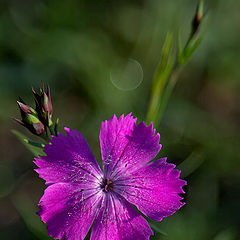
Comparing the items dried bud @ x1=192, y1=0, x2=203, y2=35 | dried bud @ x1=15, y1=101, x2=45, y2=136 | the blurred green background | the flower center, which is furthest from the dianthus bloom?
the blurred green background

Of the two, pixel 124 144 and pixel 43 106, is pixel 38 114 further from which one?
pixel 124 144

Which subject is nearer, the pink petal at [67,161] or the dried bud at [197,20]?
the pink petal at [67,161]

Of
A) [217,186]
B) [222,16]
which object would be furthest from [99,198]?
[222,16]

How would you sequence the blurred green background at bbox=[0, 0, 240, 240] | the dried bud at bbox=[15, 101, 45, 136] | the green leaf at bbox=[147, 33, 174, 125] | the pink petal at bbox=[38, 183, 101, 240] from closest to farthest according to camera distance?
the pink petal at bbox=[38, 183, 101, 240]
the dried bud at bbox=[15, 101, 45, 136]
the green leaf at bbox=[147, 33, 174, 125]
the blurred green background at bbox=[0, 0, 240, 240]

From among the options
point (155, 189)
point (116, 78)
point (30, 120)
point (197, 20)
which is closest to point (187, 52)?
point (197, 20)

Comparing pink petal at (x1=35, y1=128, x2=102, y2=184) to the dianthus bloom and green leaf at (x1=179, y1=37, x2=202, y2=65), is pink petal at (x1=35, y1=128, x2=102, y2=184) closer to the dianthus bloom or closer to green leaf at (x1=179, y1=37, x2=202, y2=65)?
the dianthus bloom

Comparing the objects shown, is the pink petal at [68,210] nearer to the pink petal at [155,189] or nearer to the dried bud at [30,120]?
the pink petal at [155,189]

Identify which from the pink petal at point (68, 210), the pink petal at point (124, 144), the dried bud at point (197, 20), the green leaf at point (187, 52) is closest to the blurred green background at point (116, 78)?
the green leaf at point (187, 52)

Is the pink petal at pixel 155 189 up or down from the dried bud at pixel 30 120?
down
